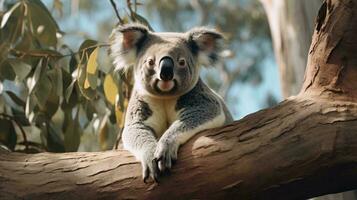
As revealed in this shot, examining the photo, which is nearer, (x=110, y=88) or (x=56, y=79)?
(x=110, y=88)

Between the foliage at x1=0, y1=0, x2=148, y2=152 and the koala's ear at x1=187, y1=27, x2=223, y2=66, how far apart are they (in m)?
0.56

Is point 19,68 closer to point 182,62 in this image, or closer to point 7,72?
point 7,72

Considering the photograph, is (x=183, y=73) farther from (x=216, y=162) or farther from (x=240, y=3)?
(x=240, y=3)

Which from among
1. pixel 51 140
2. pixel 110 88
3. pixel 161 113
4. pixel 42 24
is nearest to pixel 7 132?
pixel 51 140

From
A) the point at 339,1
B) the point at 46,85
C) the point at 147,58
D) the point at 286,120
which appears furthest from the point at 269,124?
the point at 46,85

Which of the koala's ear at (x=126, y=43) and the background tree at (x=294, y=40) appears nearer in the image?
the koala's ear at (x=126, y=43)

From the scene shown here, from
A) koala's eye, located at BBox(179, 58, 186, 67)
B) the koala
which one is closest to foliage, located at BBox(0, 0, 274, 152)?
the koala

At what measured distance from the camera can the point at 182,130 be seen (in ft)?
8.80

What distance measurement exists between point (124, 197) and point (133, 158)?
20 cm

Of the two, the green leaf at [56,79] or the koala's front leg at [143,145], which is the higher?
the green leaf at [56,79]

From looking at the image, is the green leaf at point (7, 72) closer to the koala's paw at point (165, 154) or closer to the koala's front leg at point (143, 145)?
the koala's front leg at point (143, 145)

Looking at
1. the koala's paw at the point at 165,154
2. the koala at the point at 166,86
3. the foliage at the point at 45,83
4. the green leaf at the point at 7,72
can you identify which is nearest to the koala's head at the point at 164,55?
the koala at the point at 166,86

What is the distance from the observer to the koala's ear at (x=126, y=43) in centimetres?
323

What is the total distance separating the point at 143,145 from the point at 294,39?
1748 millimetres
